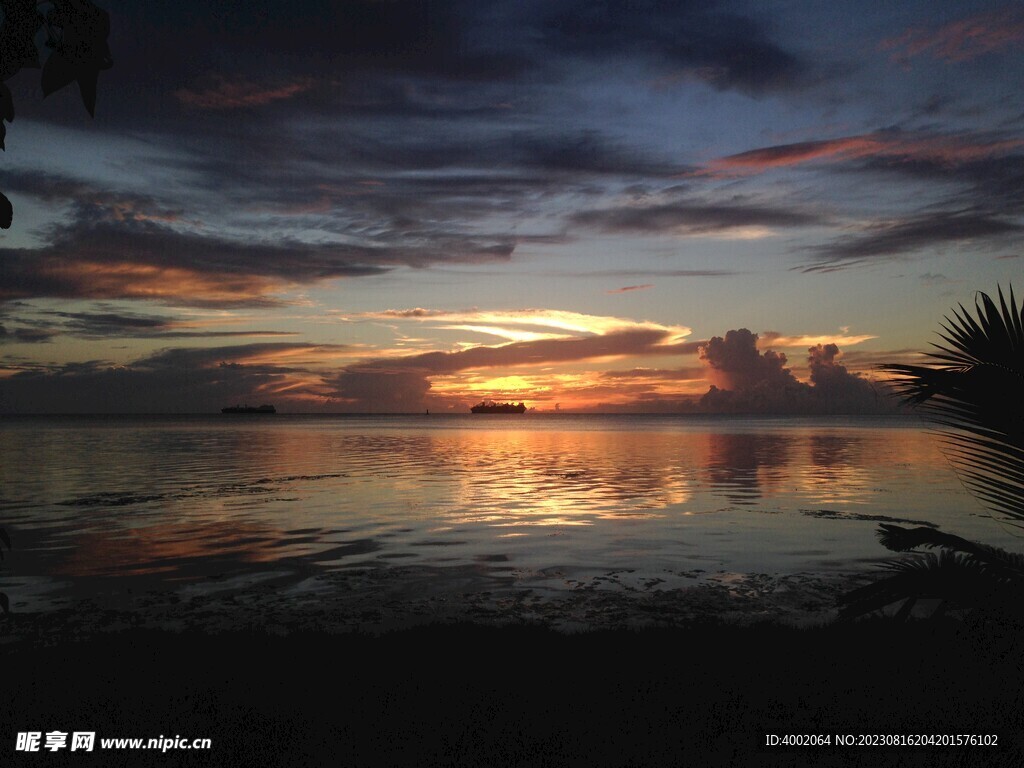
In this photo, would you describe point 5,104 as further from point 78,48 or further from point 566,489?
point 566,489

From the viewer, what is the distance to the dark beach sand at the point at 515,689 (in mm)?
6727

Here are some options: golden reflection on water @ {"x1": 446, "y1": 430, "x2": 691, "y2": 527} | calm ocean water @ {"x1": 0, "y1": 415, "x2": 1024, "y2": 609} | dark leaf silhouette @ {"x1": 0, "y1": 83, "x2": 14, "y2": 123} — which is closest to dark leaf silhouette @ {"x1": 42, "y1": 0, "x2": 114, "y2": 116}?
dark leaf silhouette @ {"x1": 0, "y1": 83, "x2": 14, "y2": 123}

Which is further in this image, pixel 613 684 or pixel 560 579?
pixel 560 579

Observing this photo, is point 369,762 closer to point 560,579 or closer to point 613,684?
point 613,684

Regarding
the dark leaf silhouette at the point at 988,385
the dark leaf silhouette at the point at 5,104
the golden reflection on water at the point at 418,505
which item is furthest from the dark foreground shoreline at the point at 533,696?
the golden reflection on water at the point at 418,505

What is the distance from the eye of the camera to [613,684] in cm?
840

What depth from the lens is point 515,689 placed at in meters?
8.32

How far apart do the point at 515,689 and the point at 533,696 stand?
0.32 m

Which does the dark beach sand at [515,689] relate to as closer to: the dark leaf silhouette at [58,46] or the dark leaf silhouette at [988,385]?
the dark leaf silhouette at [988,385]

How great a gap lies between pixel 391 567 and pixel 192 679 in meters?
9.29

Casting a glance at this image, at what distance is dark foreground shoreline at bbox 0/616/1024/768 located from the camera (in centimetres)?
670

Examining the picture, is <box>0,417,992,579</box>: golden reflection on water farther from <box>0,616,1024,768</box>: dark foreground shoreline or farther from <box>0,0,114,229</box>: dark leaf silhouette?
<box>0,0,114,229</box>: dark leaf silhouette

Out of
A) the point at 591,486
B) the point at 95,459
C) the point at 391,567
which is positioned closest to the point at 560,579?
the point at 391,567

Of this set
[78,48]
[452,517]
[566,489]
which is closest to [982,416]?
[78,48]
